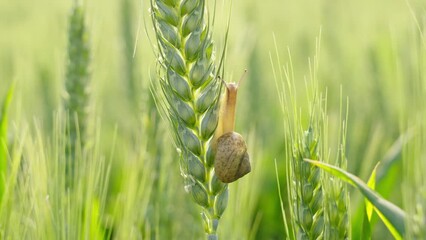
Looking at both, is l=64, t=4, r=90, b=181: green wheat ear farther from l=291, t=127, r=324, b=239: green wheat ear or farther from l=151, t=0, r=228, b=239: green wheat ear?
l=291, t=127, r=324, b=239: green wheat ear

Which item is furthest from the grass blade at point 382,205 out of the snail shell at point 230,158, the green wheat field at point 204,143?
the snail shell at point 230,158

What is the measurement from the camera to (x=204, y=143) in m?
1.28

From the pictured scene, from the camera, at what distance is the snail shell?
1.23m

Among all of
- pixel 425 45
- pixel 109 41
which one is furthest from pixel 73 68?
pixel 109 41

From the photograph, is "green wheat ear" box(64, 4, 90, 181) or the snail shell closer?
the snail shell

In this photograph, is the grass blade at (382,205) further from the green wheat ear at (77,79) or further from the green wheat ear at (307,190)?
the green wheat ear at (77,79)

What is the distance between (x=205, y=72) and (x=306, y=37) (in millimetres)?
3445

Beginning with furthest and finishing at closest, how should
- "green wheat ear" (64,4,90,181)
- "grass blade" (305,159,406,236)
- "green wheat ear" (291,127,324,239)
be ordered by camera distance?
"green wheat ear" (64,4,90,181), "green wheat ear" (291,127,324,239), "grass blade" (305,159,406,236)

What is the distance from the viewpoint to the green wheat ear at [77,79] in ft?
6.86

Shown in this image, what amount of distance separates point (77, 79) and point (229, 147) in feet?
3.17

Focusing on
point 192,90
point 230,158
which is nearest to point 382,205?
point 230,158

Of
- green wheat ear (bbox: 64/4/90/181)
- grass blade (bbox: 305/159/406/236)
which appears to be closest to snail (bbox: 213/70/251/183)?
grass blade (bbox: 305/159/406/236)

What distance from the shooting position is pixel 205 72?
4.08 feet

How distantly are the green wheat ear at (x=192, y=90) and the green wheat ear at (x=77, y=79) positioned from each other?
0.84 metres
